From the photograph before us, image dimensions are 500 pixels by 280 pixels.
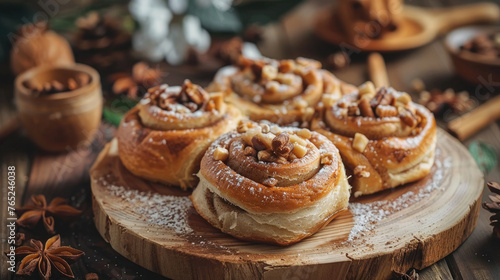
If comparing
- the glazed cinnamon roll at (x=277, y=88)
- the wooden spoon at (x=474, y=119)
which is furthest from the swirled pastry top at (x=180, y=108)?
the wooden spoon at (x=474, y=119)

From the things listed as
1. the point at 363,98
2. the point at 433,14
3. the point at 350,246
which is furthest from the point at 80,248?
the point at 433,14

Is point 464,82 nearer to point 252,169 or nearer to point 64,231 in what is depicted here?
point 252,169

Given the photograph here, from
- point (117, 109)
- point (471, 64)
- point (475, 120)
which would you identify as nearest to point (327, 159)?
point (475, 120)

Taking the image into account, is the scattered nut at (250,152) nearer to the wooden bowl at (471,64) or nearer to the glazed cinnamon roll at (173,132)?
the glazed cinnamon roll at (173,132)

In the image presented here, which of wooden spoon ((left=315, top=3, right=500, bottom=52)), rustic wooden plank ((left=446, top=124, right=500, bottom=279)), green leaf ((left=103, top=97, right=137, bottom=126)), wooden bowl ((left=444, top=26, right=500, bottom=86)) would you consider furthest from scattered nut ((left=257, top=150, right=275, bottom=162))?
wooden spoon ((left=315, top=3, right=500, bottom=52))

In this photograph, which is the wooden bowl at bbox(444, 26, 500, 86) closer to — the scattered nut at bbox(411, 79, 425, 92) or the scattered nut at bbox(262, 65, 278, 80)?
the scattered nut at bbox(411, 79, 425, 92)

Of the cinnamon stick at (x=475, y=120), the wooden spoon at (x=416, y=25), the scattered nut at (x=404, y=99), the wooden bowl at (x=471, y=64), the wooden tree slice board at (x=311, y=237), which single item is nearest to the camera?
the wooden tree slice board at (x=311, y=237)
